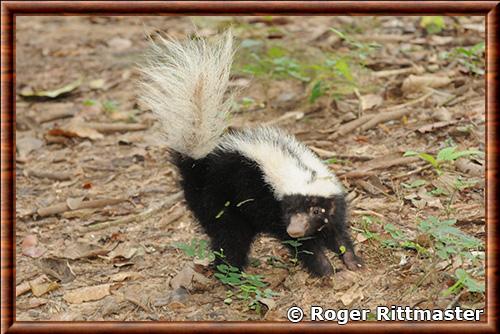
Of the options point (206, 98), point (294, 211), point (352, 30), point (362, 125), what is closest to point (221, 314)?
point (294, 211)

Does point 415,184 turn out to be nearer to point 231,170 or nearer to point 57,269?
point 231,170

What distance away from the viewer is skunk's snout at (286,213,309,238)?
411cm

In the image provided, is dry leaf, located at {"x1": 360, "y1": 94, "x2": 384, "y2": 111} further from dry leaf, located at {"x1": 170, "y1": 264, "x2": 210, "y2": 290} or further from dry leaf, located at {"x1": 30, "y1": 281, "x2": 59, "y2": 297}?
dry leaf, located at {"x1": 30, "y1": 281, "x2": 59, "y2": 297}

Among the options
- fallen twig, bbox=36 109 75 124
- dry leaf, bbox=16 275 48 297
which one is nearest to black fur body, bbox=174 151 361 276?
dry leaf, bbox=16 275 48 297

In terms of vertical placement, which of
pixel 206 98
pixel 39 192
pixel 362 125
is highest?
pixel 206 98

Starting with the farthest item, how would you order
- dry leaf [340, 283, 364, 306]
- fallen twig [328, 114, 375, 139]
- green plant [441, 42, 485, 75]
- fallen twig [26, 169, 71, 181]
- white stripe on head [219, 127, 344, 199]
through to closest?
fallen twig [26, 169, 71, 181] → green plant [441, 42, 485, 75] → fallen twig [328, 114, 375, 139] → white stripe on head [219, 127, 344, 199] → dry leaf [340, 283, 364, 306]

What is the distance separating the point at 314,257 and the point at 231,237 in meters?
0.60

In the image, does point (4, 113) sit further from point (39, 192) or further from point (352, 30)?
point (352, 30)

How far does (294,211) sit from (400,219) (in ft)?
2.67

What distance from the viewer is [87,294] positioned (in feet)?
14.4

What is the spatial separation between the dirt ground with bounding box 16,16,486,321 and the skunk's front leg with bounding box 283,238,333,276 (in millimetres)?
93

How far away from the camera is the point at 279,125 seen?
629cm

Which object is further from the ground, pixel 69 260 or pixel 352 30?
pixel 352 30

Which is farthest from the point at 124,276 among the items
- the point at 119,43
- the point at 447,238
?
the point at 119,43
